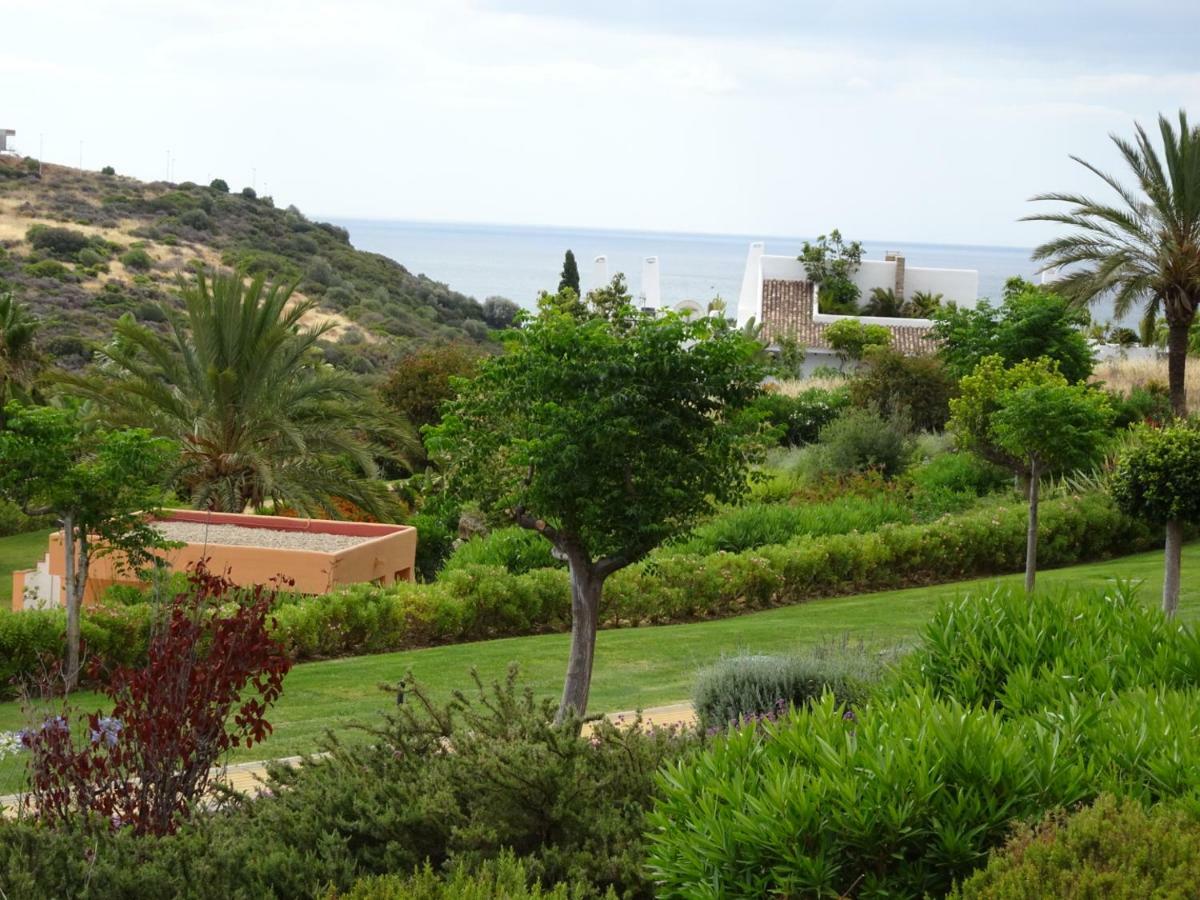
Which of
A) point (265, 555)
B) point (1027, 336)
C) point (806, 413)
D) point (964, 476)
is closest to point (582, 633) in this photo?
point (265, 555)

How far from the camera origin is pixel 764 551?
53.3 ft

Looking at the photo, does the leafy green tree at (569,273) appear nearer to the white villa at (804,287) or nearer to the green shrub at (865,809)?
the white villa at (804,287)

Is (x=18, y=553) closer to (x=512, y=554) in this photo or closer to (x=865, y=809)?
(x=512, y=554)

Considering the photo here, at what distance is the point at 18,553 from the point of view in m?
22.4

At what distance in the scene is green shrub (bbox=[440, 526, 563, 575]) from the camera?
55.3 ft

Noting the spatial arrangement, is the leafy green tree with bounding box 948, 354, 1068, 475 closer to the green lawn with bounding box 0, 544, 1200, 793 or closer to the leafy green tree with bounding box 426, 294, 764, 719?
the green lawn with bounding box 0, 544, 1200, 793

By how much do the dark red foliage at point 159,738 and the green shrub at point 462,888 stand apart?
1439mm

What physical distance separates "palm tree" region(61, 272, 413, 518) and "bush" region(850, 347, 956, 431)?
12174 millimetres

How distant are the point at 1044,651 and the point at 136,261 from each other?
61.5 meters

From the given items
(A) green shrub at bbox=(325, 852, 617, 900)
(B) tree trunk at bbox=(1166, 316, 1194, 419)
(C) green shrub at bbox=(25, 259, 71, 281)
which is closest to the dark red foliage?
(A) green shrub at bbox=(325, 852, 617, 900)

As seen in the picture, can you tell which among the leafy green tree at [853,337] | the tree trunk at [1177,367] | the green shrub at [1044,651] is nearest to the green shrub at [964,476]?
the tree trunk at [1177,367]

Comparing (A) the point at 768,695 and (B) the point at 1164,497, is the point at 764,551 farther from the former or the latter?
(A) the point at 768,695

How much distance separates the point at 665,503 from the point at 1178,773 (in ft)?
15.6

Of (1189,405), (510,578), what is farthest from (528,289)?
(510,578)
